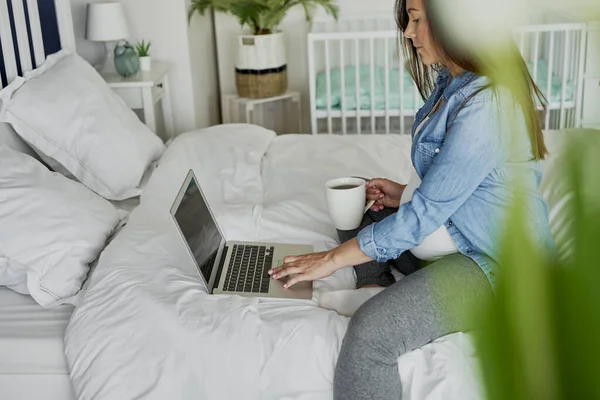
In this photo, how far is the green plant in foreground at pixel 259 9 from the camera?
159 inches

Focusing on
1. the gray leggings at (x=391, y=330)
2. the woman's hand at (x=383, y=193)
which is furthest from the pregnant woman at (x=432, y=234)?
the woman's hand at (x=383, y=193)

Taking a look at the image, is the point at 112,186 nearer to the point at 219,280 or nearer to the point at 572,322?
the point at 219,280

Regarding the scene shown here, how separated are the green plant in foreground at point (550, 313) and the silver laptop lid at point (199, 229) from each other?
1.39 metres

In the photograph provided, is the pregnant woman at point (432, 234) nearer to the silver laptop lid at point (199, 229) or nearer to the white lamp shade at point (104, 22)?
the silver laptop lid at point (199, 229)

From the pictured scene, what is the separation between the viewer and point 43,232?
6.04ft

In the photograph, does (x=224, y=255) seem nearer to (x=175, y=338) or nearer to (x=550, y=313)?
(x=175, y=338)

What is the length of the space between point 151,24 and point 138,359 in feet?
7.80

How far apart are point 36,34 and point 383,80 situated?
201 centimetres

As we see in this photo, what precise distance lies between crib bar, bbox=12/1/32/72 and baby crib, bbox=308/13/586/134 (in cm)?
152

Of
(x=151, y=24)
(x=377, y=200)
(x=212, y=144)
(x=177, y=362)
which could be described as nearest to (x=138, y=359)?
(x=177, y=362)

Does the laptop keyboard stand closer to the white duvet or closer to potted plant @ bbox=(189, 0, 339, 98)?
the white duvet

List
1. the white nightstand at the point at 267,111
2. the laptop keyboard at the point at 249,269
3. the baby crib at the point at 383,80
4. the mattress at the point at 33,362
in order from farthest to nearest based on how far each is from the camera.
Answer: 1. the white nightstand at the point at 267,111
2. the baby crib at the point at 383,80
3. the laptop keyboard at the point at 249,269
4. the mattress at the point at 33,362

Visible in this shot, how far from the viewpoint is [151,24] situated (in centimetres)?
362

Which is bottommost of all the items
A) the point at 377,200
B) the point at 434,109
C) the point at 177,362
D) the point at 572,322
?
the point at 177,362
